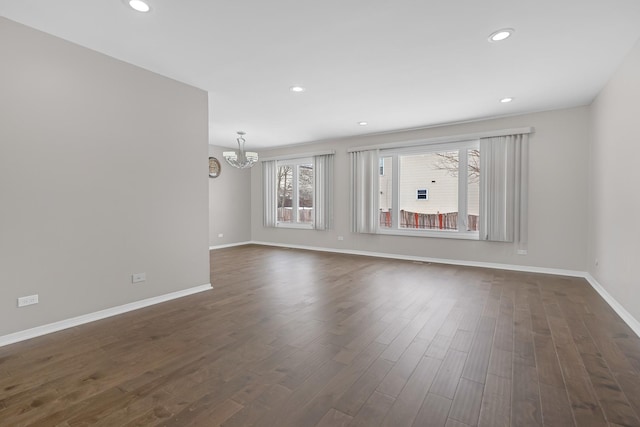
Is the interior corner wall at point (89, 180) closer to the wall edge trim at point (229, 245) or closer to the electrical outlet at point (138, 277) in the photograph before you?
the electrical outlet at point (138, 277)

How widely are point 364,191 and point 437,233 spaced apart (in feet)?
5.77

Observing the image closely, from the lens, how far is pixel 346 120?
5590 mm

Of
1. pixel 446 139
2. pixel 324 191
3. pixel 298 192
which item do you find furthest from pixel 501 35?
pixel 298 192

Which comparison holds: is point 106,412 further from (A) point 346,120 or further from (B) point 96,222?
(A) point 346,120

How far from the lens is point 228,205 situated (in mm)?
8258

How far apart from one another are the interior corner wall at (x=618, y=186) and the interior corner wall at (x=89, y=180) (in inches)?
186

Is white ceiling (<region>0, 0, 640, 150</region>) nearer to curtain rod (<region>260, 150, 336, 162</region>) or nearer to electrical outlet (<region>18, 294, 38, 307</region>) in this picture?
electrical outlet (<region>18, 294, 38, 307</region>)

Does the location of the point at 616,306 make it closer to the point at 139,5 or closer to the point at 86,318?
the point at 139,5

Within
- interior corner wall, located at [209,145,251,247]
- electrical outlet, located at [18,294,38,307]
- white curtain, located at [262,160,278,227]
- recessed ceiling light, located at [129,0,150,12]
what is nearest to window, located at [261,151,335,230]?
white curtain, located at [262,160,278,227]

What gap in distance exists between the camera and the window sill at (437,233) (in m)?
5.63

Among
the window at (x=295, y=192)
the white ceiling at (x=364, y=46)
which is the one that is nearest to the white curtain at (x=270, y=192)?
the window at (x=295, y=192)

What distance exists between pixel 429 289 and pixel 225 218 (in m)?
5.79

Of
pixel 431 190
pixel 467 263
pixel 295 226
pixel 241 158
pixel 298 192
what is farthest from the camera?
pixel 298 192

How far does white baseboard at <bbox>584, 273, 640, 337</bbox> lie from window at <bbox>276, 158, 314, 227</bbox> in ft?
17.9
